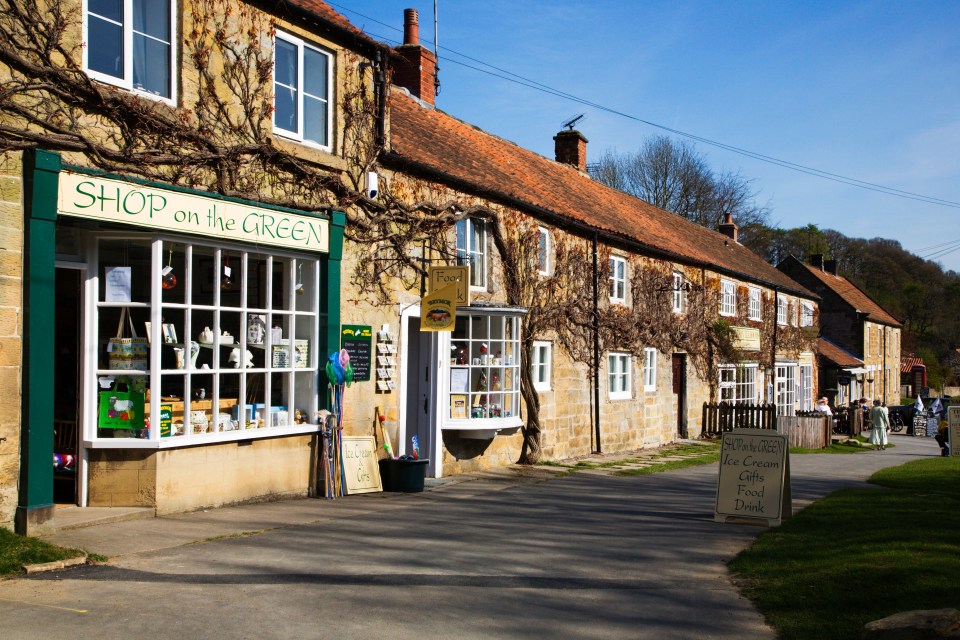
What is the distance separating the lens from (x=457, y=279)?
42.5 ft

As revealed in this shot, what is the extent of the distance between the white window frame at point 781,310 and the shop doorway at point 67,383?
1164 inches

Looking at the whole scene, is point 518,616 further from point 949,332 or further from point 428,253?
point 949,332

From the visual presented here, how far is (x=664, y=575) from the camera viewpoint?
7.63m

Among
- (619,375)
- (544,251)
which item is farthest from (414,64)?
(619,375)

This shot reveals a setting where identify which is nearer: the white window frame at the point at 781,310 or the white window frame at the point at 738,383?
the white window frame at the point at 738,383

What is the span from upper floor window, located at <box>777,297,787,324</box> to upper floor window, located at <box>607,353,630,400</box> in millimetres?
15069

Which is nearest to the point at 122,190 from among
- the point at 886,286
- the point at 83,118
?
the point at 83,118

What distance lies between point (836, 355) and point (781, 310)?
367 inches

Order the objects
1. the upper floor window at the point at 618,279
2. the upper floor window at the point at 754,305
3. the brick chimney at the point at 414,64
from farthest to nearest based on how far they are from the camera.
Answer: the upper floor window at the point at 754,305
the upper floor window at the point at 618,279
the brick chimney at the point at 414,64

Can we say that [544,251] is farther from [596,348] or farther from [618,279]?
[618,279]

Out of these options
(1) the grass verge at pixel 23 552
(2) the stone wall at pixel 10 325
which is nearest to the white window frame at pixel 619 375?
(2) the stone wall at pixel 10 325

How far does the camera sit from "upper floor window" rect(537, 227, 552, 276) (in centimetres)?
1775

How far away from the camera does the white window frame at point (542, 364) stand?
17.4 meters

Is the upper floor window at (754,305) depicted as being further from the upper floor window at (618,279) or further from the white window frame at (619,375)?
the white window frame at (619,375)
